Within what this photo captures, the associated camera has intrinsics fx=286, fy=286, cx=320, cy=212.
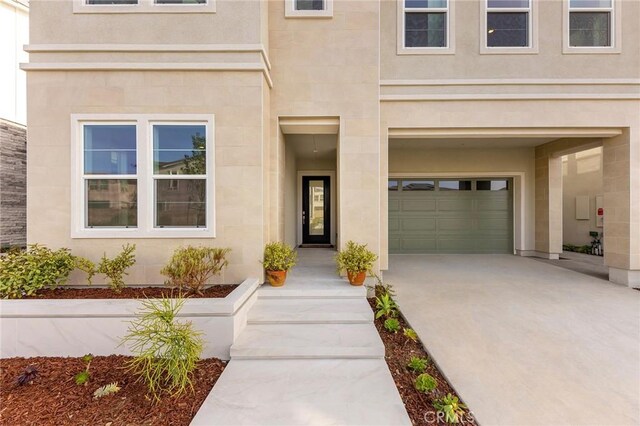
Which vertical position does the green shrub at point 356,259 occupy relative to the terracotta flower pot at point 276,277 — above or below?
above

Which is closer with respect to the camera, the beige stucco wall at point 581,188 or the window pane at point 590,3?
the window pane at point 590,3

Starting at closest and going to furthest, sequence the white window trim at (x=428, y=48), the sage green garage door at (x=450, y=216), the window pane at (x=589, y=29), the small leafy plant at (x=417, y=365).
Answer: the small leafy plant at (x=417, y=365)
the white window trim at (x=428, y=48)
the window pane at (x=589, y=29)
the sage green garage door at (x=450, y=216)

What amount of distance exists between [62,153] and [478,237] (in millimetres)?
10368

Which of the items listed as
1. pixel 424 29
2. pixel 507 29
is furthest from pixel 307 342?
pixel 507 29

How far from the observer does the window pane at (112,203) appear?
14.6 feet

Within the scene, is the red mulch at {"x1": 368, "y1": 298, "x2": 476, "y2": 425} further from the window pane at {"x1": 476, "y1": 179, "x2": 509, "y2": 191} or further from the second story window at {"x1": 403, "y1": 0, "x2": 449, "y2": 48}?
the window pane at {"x1": 476, "y1": 179, "x2": 509, "y2": 191}

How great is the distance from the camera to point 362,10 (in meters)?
5.20

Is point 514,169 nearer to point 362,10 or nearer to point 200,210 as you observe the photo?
point 362,10

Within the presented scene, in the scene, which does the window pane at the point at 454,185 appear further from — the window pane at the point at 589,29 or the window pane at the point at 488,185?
the window pane at the point at 589,29

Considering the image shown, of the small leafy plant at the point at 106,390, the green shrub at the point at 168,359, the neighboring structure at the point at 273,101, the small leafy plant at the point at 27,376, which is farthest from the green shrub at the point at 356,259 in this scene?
the small leafy plant at the point at 27,376

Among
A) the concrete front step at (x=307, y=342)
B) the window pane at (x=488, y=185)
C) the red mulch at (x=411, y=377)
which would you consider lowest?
the red mulch at (x=411, y=377)

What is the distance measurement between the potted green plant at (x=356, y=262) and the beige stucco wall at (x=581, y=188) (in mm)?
10558

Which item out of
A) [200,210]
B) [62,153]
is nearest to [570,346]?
[200,210]

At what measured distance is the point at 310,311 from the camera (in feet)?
12.6
